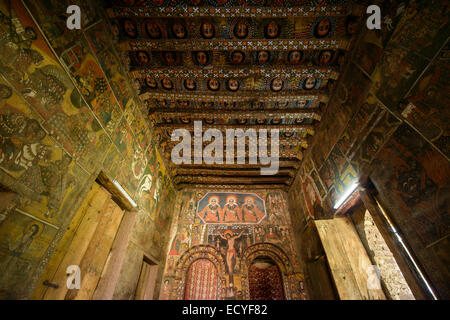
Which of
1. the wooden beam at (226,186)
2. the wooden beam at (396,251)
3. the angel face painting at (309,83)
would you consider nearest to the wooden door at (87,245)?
the wooden beam at (226,186)

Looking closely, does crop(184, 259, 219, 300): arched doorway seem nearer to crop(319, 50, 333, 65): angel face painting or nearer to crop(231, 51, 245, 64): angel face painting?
crop(231, 51, 245, 64): angel face painting

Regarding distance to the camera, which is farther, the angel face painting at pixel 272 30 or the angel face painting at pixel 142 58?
the angel face painting at pixel 142 58

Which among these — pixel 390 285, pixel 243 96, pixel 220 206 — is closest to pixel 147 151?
pixel 243 96

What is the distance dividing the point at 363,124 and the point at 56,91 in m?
5.00

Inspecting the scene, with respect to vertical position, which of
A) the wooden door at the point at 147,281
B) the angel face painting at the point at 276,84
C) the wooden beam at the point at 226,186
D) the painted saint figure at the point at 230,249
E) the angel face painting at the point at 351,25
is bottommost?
the wooden door at the point at 147,281

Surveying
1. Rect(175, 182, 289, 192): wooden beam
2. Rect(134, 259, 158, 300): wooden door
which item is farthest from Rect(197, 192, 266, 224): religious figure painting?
Rect(134, 259, 158, 300): wooden door

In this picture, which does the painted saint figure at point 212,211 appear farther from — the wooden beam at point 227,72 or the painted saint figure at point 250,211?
the wooden beam at point 227,72

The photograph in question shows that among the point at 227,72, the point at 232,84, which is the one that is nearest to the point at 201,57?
the point at 227,72

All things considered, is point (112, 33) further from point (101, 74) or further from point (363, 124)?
point (363, 124)

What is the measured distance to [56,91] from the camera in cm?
231

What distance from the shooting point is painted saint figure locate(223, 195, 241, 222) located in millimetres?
6957

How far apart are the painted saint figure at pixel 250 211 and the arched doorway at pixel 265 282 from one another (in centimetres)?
138

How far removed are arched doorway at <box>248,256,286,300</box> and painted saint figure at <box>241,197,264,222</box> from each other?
1.38 metres

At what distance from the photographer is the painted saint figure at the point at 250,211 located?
275 inches
